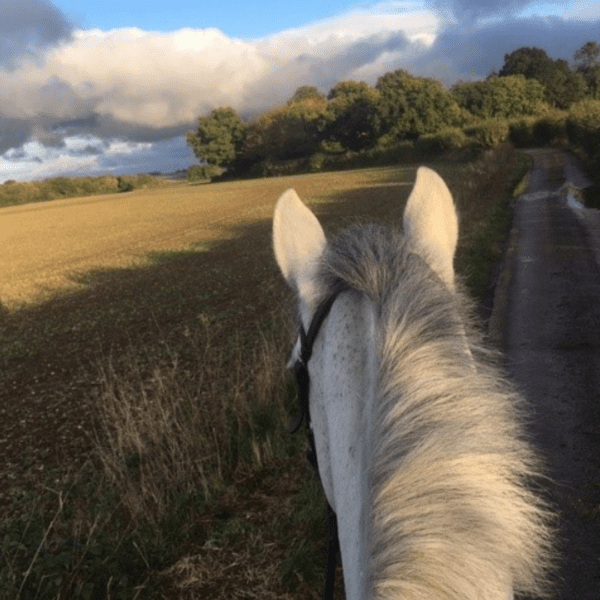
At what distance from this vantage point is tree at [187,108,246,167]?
302 ft

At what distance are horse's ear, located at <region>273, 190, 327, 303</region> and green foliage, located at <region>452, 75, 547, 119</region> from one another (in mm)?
68524

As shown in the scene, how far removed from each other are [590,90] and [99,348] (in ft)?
264

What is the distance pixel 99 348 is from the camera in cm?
959

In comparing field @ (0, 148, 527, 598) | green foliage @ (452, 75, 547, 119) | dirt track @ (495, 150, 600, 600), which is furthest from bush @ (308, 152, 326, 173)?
dirt track @ (495, 150, 600, 600)

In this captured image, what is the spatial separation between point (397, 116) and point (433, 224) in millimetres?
70671

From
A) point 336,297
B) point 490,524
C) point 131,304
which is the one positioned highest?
point 336,297

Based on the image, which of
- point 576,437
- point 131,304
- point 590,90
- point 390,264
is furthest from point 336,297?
point 590,90

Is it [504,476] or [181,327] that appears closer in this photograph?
[504,476]

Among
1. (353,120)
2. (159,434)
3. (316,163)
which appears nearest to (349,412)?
(159,434)

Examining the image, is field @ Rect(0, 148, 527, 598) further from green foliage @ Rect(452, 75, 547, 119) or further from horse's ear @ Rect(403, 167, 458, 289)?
green foliage @ Rect(452, 75, 547, 119)

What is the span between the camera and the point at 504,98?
63719 millimetres

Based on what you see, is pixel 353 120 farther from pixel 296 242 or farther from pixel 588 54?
pixel 296 242

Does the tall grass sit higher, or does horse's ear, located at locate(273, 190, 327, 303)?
horse's ear, located at locate(273, 190, 327, 303)

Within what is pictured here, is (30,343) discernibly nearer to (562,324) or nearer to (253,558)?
(253,558)
